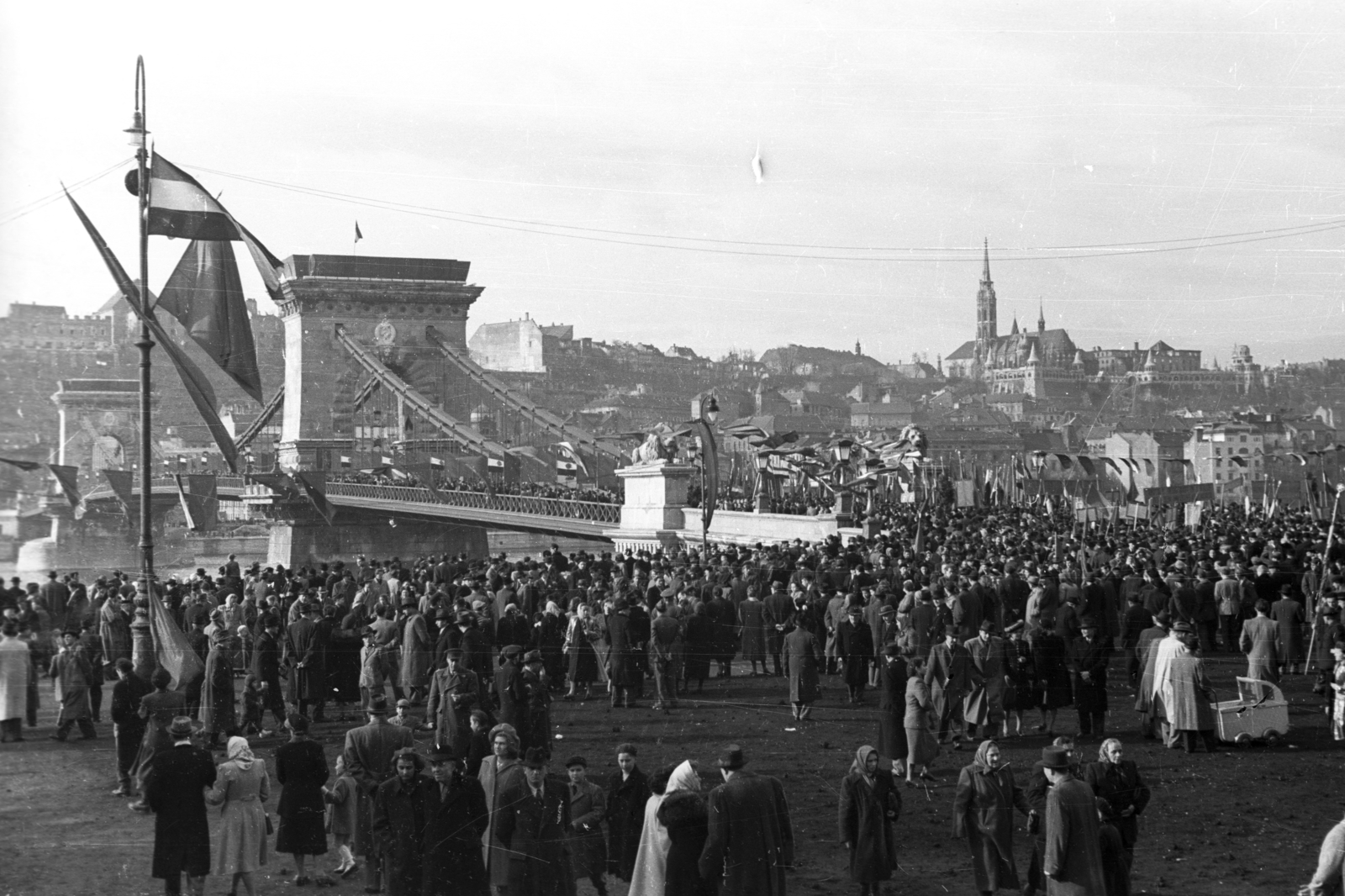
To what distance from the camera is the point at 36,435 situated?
46.7 ft

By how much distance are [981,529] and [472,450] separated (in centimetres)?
3968

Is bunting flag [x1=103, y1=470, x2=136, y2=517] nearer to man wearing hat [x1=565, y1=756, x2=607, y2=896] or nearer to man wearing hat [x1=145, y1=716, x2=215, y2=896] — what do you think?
man wearing hat [x1=145, y1=716, x2=215, y2=896]

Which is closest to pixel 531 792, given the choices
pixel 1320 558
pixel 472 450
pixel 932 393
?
pixel 1320 558

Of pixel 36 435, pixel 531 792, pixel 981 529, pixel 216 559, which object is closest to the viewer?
pixel 531 792

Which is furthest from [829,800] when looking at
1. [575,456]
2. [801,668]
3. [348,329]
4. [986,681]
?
[348,329]

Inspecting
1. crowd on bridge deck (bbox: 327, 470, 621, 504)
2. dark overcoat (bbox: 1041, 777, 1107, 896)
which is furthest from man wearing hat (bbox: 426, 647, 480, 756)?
crowd on bridge deck (bbox: 327, 470, 621, 504)

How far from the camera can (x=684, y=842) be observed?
7582 millimetres

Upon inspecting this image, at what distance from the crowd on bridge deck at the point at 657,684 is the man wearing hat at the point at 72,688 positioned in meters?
0.03

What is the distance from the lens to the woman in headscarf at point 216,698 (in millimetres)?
12930

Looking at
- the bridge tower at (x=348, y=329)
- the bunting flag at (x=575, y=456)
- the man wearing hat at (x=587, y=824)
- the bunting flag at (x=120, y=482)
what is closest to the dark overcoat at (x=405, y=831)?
the man wearing hat at (x=587, y=824)

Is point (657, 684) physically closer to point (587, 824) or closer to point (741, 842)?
point (587, 824)

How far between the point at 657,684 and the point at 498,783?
22.3ft

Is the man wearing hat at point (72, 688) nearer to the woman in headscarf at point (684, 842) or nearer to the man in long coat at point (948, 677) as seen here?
the man in long coat at point (948, 677)

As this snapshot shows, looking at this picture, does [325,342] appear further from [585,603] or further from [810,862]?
[810,862]
